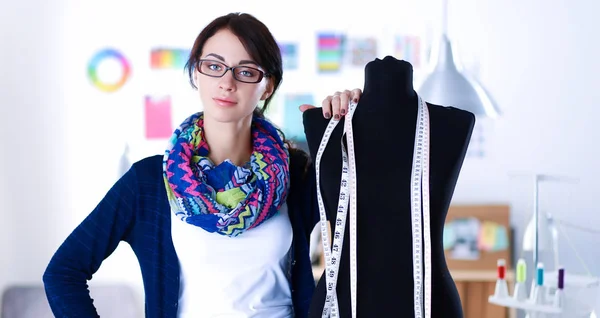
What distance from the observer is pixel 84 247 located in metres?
1.81

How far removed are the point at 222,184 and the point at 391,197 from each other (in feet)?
1.51

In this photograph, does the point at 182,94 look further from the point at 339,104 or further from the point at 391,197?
the point at 391,197

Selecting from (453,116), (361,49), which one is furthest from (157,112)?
(453,116)

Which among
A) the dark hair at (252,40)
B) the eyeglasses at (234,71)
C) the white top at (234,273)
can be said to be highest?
the dark hair at (252,40)

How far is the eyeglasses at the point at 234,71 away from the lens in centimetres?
179

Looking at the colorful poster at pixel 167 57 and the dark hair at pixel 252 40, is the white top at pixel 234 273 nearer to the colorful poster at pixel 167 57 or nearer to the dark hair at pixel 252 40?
the dark hair at pixel 252 40

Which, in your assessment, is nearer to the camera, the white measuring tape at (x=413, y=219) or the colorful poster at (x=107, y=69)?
the white measuring tape at (x=413, y=219)

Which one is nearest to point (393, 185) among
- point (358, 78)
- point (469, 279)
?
point (469, 279)

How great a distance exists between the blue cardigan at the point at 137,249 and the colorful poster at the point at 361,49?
274 cm

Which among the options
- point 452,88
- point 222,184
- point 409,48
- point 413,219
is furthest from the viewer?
point 409,48

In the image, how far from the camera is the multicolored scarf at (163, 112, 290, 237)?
1.77 meters

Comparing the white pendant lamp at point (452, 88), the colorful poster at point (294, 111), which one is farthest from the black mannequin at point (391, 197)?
the colorful poster at point (294, 111)

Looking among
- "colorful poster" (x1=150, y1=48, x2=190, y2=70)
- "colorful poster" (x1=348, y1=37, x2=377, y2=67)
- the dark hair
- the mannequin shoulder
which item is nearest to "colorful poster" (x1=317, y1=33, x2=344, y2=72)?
"colorful poster" (x1=348, y1=37, x2=377, y2=67)

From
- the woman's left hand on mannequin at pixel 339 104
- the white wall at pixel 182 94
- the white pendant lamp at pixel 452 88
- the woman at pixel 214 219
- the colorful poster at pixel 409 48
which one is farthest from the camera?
the colorful poster at pixel 409 48
